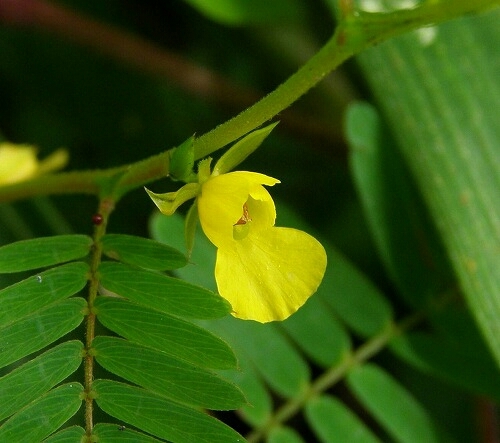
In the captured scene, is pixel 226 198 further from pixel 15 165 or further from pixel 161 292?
pixel 15 165

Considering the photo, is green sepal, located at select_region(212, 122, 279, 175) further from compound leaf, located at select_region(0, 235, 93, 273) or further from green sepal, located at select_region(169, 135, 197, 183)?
compound leaf, located at select_region(0, 235, 93, 273)

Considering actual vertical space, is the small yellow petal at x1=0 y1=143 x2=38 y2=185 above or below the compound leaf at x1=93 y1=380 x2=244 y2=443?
above

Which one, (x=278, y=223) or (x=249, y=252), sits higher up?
(x=278, y=223)

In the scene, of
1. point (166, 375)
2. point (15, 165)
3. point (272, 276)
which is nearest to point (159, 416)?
point (166, 375)

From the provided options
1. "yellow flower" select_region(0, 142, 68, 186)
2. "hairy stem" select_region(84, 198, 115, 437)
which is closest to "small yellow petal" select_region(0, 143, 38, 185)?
"yellow flower" select_region(0, 142, 68, 186)

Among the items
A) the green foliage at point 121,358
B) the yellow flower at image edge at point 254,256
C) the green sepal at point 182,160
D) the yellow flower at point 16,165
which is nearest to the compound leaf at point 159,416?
the green foliage at point 121,358

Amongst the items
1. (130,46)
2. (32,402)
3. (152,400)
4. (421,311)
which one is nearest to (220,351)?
(152,400)
